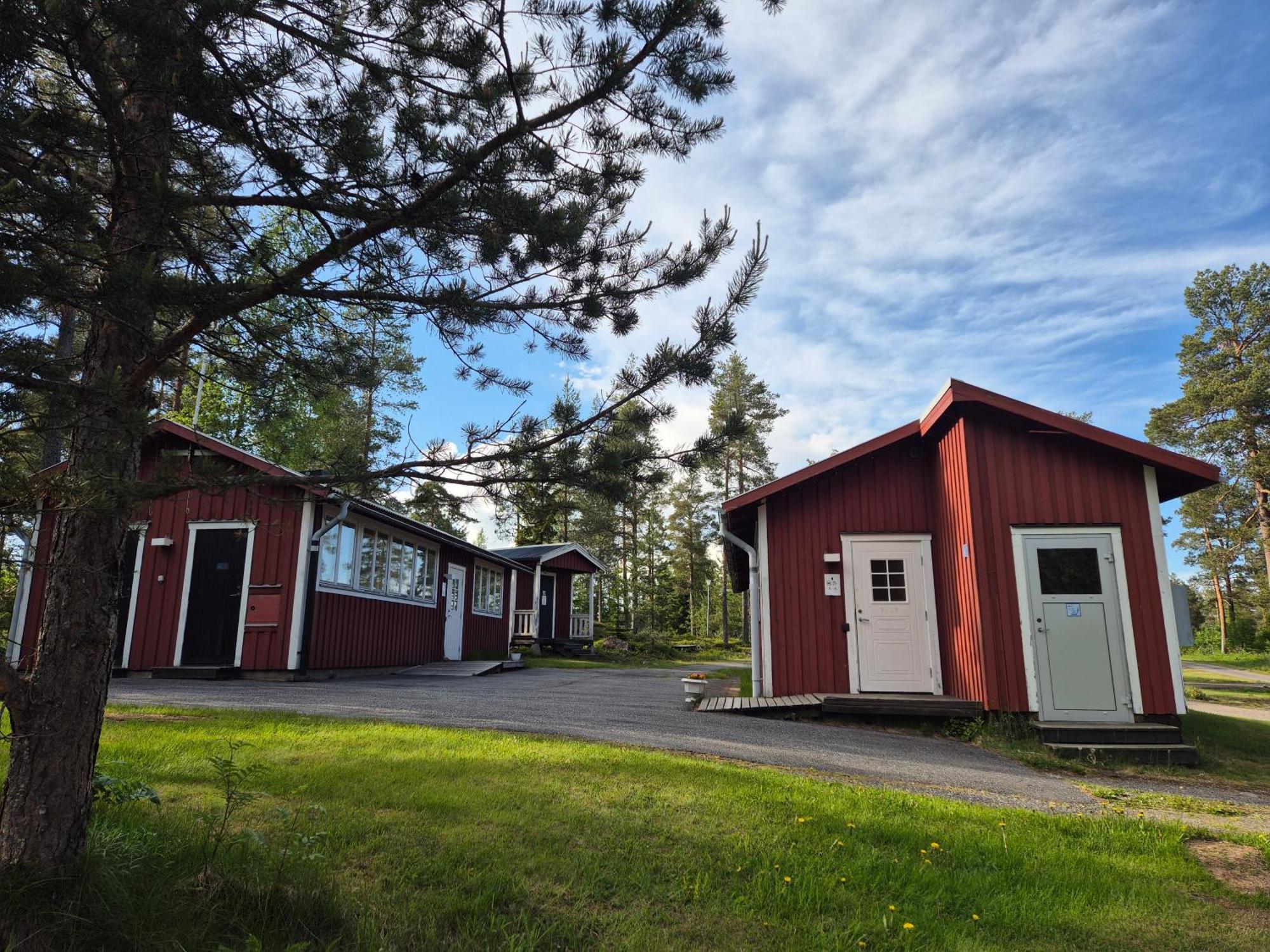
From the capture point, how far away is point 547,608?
24797 millimetres

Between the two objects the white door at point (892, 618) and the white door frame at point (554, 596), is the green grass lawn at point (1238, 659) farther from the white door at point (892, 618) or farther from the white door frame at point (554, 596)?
the white door frame at point (554, 596)

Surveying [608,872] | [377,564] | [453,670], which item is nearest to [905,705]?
[608,872]

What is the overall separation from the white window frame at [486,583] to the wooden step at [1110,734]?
1425 cm

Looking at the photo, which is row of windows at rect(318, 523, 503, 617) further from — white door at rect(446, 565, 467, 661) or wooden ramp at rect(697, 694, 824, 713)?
wooden ramp at rect(697, 694, 824, 713)

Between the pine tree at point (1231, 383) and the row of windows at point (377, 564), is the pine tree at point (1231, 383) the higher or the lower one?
the higher one

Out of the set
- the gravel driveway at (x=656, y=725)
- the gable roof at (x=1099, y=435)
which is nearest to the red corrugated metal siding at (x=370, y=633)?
the gravel driveway at (x=656, y=725)

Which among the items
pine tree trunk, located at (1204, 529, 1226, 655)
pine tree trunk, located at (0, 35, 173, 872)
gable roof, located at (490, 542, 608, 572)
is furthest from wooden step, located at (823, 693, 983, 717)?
pine tree trunk, located at (1204, 529, 1226, 655)

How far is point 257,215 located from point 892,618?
8374 mm

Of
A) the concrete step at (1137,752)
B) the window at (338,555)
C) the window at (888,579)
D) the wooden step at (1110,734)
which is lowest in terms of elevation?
the concrete step at (1137,752)

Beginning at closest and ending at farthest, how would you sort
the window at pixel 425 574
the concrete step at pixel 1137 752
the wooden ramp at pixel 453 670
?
the concrete step at pixel 1137 752 < the wooden ramp at pixel 453 670 < the window at pixel 425 574

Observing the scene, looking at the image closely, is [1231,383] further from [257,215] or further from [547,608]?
[257,215]

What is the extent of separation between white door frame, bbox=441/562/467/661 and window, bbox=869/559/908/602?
35.2ft

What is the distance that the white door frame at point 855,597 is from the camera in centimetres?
897

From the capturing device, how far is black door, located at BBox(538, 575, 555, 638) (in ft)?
79.5
